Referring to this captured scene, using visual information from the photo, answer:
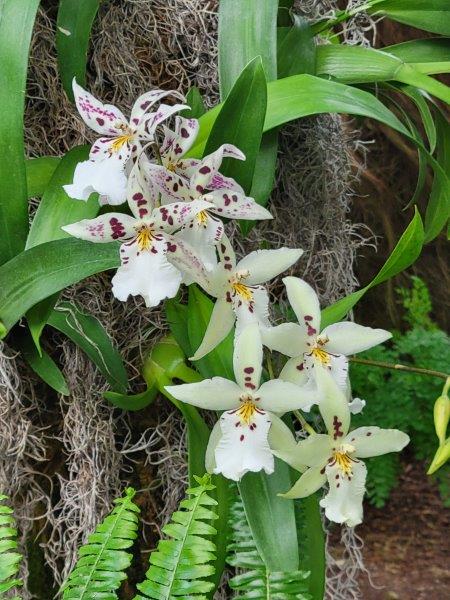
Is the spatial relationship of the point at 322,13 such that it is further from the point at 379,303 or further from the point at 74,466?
the point at 379,303

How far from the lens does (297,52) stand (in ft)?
3.08

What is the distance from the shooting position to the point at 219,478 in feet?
2.80

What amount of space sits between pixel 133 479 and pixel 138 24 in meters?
0.60

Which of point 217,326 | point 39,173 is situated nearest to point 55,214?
point 39,173

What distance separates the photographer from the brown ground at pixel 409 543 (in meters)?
2.19

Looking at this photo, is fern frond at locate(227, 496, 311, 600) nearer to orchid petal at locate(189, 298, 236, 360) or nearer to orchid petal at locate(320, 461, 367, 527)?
orchid petal at locate(320, 461, 367, 527)

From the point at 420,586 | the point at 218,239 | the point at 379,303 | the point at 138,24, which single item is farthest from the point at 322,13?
the point at 420,586

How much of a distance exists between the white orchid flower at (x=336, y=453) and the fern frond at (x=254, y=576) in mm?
72

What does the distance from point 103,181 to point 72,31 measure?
0.27 m

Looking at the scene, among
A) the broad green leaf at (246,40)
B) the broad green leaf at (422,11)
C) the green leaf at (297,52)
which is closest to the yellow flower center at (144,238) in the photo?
the broad green leaf at (246,40)

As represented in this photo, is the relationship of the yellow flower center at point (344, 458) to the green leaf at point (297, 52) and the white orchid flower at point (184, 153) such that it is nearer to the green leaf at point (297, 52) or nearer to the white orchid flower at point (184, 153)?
the white orchid flower at point (184, 153)

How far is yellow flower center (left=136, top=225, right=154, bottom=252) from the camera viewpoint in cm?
69

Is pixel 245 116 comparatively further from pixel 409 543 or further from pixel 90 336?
pixel 409 543

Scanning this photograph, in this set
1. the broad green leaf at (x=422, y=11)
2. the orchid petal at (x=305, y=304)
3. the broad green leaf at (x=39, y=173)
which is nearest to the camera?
the orchid petal at (x=305, y=304)
